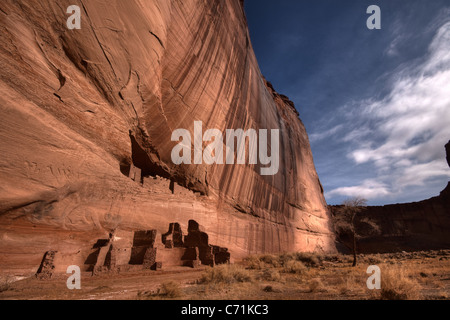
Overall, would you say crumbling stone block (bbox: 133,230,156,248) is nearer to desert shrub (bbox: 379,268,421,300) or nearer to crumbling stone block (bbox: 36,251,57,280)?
crumbling stone block (bbox: 36,251,57,280)

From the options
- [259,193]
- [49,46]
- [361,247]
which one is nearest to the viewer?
[49,46]

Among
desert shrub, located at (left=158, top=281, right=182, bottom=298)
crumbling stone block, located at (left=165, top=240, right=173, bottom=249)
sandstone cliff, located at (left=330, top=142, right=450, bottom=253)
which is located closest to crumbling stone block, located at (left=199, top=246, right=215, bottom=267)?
crumbling stone block, located at (left=165, top=240, right=173, bottom=249)

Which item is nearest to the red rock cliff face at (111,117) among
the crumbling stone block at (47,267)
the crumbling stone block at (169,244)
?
the crumbling stone block at (47,267)

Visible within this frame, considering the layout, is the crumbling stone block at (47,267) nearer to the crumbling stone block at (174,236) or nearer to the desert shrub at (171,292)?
the desert shrub at (171,292)

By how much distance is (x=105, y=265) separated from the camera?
943 cm

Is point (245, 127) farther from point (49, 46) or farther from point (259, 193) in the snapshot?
point (49, 46)

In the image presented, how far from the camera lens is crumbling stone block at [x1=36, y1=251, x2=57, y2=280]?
7500 millimetres

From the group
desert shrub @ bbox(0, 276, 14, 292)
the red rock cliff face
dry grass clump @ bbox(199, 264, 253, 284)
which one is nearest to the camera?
desert shrub @ bbox(0, 276, 14, 292)

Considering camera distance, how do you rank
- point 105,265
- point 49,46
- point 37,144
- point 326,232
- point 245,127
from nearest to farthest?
1. point 37,144
2. point 49,46
3. point 105,265
4. point 245,127
5. point 326,232

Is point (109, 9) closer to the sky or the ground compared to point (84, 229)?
closer to the sky

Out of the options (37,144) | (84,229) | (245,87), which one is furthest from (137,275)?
(245,87)

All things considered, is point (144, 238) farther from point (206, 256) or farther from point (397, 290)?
point (397, 290)

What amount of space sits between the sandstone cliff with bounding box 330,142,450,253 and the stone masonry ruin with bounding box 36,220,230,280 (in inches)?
1822

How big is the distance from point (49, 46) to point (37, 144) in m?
4.13
